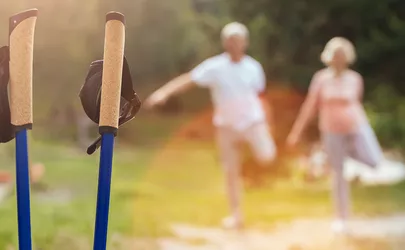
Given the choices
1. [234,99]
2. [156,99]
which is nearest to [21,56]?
[156,99]

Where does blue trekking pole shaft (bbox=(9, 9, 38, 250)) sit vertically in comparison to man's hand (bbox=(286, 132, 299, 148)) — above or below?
below

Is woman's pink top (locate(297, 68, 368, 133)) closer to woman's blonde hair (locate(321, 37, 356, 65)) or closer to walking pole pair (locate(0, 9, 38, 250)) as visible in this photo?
woman's blonde hair (locate(321, 37, 356, 65))

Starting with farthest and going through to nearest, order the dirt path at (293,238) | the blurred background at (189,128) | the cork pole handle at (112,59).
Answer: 1. the dirt path at (293,238)
2. the blurred background at (189,128)
3. the cork pole handle at (112,59)

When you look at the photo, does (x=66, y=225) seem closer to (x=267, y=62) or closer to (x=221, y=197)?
(x=221, y=197)

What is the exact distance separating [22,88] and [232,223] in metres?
1.19

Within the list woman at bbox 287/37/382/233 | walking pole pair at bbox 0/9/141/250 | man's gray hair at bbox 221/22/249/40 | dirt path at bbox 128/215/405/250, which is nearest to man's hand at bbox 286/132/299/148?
woman at bbox 287/37/382/233

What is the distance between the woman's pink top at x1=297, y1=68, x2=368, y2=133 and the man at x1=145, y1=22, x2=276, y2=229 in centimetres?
14

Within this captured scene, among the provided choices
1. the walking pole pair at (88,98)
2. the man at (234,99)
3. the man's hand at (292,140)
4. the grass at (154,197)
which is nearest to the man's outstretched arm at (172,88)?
the man at (234,99)

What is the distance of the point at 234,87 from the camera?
6.38 ft

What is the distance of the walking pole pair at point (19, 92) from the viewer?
2.81 ft

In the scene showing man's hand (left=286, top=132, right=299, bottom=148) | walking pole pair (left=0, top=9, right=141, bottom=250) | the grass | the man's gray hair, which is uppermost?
the man's gray hair

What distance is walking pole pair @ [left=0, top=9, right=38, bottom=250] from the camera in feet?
2.81

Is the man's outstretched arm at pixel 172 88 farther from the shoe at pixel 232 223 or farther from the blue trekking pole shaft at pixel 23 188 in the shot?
the blue trekking pole shaft at pixel 23 188

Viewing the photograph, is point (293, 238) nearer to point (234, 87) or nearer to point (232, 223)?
point (232, 223)
